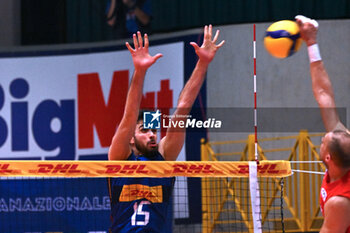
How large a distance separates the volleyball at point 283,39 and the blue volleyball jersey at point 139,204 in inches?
70.6

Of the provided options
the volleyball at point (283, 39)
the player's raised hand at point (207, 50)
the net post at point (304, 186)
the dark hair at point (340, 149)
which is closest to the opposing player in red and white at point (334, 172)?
the dark hair at point (340, 149)

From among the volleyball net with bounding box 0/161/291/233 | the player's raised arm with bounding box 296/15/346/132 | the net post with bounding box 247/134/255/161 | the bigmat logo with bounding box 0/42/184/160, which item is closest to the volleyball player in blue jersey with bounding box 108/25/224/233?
the player's raised arm with bounding box 296/15/346/132

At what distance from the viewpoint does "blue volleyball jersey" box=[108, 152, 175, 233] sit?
6.59 metres

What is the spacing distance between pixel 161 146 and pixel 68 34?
1277 cm

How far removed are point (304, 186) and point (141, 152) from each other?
7.47 m

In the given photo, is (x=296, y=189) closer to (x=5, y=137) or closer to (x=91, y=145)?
(x=91, y=145)

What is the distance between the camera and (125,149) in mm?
6859

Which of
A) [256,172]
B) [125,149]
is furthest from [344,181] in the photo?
[125,149]

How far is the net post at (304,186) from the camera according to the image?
45.3 feet

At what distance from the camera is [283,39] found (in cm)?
686

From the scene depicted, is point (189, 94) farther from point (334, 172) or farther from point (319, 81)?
point (334, 172)

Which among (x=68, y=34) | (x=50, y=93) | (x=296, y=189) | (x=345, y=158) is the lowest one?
(x=296, y=189)

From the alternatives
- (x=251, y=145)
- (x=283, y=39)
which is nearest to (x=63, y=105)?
(x=251, y=145)

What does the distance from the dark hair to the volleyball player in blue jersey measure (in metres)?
1.85
